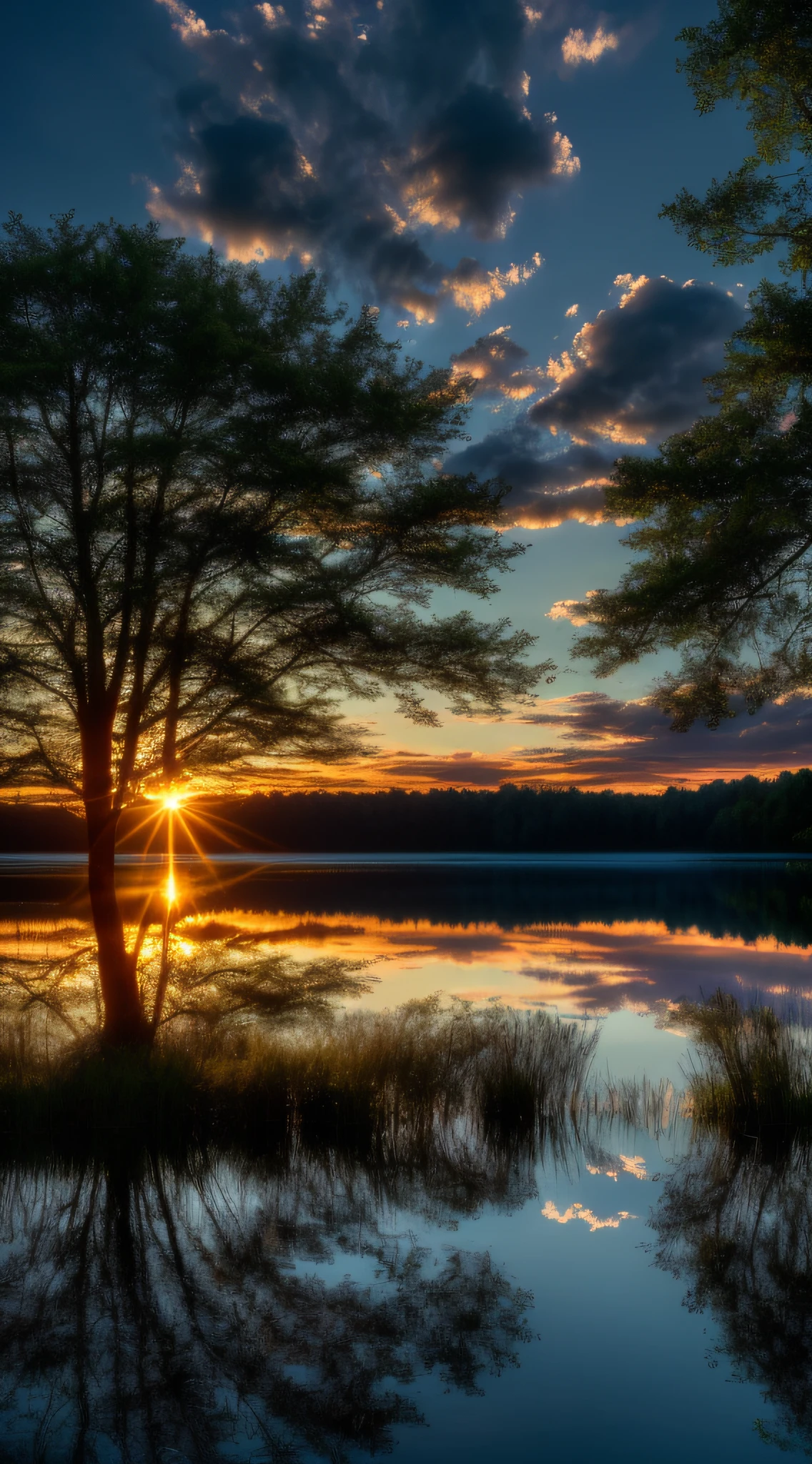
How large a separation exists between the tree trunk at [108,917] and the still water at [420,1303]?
3.02 meters

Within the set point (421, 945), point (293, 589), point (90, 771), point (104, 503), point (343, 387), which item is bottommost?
point (421, 945)

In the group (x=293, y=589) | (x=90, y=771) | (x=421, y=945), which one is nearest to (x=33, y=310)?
(x=293, y=589)

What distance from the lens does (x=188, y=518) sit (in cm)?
1191

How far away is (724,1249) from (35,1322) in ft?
16.4

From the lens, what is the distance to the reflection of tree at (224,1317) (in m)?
4.61

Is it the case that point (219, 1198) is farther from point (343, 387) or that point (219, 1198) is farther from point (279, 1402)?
point (343, 387)

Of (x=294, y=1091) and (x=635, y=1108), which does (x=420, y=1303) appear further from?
(x=635, y=1108)

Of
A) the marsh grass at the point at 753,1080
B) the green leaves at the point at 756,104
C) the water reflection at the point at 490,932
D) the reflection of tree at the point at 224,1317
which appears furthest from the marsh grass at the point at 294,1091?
the green leaves at the point at 756,104

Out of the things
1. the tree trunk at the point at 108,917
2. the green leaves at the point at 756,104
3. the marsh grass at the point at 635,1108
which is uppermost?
the green leaves at the point at 756,104

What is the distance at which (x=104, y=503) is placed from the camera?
1163 centimetres

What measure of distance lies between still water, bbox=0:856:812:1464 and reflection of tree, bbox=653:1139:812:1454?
2cm

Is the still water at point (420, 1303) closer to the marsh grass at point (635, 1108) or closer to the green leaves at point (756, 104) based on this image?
the marsh grass at point (635, 1108)

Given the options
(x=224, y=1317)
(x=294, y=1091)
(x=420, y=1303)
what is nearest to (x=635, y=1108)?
(x=294, y=1091)

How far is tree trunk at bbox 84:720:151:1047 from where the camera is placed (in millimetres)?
11961
